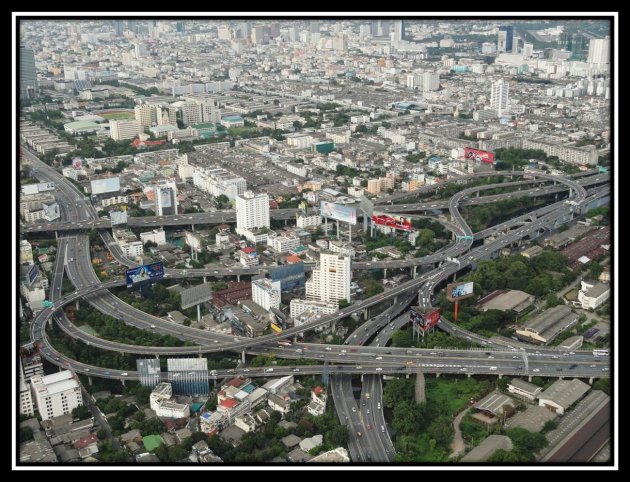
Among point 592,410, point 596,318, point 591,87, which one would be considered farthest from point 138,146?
point 591,87

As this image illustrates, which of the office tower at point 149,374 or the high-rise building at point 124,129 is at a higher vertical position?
the high-rise building at point 124,129

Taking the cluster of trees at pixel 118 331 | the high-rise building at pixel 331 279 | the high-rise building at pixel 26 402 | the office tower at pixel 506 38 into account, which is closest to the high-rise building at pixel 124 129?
the cluster of trees at pixel 118 331

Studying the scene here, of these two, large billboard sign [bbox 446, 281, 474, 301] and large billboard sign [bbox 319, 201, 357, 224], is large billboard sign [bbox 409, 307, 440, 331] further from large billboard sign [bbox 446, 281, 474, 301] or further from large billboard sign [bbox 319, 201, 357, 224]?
large billboard sign [bbox 319, 201, 357, 224]

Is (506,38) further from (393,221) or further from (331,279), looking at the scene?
(331,279)

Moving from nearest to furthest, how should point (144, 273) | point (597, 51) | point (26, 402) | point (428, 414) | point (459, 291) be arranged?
point (428, 414)
point (26, 402)
point (459, 291)
point (144, 273)
point (597, 51)

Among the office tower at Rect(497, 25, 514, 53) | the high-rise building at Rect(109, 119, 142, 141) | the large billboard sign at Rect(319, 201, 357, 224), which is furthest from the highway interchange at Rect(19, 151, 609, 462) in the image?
the office tower at Rect(497, 25, 514, 53)

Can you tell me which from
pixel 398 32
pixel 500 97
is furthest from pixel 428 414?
pixel 398 32

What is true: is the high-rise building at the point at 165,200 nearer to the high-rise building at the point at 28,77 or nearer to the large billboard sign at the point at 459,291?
the large billboard sign at the point at 459,291
